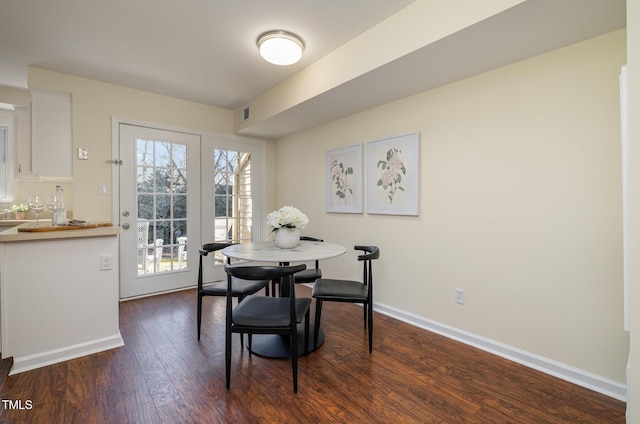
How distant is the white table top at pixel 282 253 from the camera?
214cm

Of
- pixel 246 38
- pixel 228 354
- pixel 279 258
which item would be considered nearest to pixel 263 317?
pixel 228 354

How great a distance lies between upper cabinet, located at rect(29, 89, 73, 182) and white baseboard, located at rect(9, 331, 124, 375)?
191 centimetres

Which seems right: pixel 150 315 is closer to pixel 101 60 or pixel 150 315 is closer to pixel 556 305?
pixel 101 60

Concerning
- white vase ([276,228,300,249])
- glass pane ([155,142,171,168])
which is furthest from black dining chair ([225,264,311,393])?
glass pane ([155,142,171,168])

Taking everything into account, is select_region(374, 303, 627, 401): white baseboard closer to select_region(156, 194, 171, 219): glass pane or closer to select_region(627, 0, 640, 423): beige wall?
select_region(627, 0, 640, 423): beige wall

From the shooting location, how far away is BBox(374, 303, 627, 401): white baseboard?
176 centimetres

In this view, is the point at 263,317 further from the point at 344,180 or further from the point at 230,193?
the point at 230,193

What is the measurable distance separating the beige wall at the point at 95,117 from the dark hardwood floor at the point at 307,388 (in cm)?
170

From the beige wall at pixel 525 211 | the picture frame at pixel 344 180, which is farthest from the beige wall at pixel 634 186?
the picture frame at pixel 344 180

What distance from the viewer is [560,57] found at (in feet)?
6.36

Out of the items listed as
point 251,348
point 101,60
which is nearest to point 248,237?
point 251,348

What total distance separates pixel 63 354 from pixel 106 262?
2.25 feet

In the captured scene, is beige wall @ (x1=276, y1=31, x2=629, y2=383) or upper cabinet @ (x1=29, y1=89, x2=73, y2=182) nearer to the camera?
beige wall @ (x1=276, y1=31, x2=629, y2=383)

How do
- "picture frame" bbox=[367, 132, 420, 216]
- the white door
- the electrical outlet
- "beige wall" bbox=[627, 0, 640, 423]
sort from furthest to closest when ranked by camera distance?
the white door, "picture frame" bbox=[367, 132, 420, 216], the electrical outlet, "beige wall" bbox=[627, 0, 640, 423]
